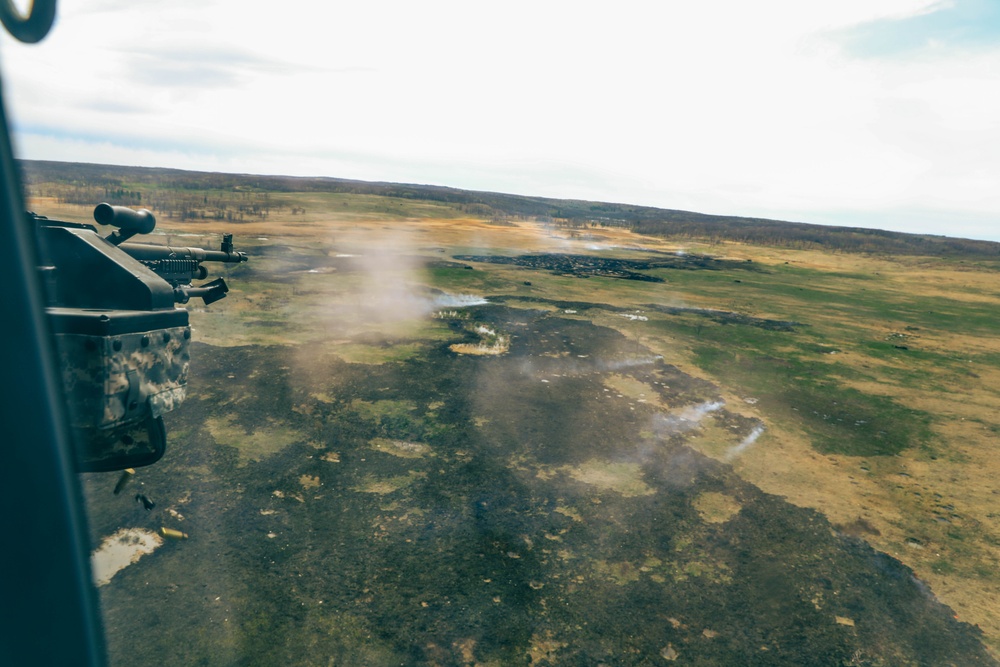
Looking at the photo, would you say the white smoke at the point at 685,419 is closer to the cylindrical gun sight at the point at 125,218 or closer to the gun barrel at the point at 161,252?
the gun barrel at the point at 161,252

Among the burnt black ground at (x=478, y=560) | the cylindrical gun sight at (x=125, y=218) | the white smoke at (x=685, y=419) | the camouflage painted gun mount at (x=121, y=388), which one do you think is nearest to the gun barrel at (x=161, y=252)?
the cylindrical gun sight at (x=125, y=218)

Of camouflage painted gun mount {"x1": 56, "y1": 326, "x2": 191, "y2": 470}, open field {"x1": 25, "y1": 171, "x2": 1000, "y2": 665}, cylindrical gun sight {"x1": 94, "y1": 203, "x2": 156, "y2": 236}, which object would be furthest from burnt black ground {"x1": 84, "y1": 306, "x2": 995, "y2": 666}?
cylindrical gun sight {"x1": 94, "y1": 203, "x2": 156, "y2": 236}

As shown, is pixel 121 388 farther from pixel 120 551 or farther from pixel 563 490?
pixel 563 490

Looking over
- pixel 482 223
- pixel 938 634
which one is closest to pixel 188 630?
pixel 938 634

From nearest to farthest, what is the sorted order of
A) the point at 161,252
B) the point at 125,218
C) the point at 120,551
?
the point at 125,218 → the point at 161,252 → the point at 120,551

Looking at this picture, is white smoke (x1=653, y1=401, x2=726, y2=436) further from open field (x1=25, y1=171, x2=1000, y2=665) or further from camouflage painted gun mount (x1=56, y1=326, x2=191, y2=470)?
camouflage painted gun mount (x1=56, y1=326, x2=191, y2=470)

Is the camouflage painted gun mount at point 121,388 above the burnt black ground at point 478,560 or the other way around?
above

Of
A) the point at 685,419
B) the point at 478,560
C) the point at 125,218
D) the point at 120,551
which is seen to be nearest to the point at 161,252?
the point at 125,218

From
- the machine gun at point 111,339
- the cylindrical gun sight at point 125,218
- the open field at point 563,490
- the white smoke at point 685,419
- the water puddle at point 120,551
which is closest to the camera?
the machine gun at point 111,339

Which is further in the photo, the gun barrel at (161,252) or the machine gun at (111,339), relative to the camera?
the gun barrel at (161,252)
